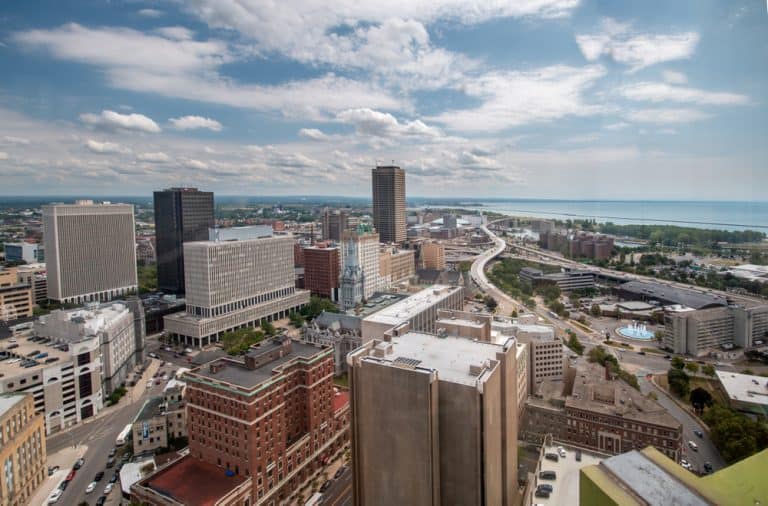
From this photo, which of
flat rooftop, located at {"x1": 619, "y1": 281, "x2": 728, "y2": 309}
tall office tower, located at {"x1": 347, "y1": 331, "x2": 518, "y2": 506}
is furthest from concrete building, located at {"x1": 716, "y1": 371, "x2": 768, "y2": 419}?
tall office tower, located at {"x1": 347, "y1": 331, "x2": 518, "y2": 506}

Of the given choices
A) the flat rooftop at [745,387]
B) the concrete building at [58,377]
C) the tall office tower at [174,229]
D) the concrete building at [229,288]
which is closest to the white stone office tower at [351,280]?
the concrete building at [229,288]

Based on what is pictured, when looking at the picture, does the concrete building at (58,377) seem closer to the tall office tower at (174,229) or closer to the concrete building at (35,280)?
the concrete building at (35,280)

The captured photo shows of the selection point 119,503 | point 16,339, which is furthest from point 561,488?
point 16,339

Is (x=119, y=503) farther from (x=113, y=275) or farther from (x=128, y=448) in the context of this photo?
(x=113, y=275)

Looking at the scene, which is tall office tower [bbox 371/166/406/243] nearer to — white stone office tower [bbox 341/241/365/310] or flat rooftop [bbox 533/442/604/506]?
white stone office tower [bbox 341/241/365/310]

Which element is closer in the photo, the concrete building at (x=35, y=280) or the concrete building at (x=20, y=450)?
the concrete building at (x=20, y=450)
